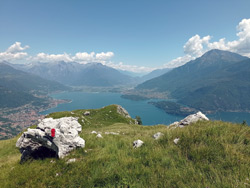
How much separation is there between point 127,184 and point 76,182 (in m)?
2.20

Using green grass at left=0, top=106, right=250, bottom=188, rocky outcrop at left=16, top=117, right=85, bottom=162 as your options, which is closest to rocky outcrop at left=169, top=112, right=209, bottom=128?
green grass at left=0, top=106, right=250, bottom=188

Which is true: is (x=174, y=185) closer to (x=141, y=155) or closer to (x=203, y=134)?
(x=141, y=155)

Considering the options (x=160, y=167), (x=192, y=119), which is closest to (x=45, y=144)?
(x=160, y=167)

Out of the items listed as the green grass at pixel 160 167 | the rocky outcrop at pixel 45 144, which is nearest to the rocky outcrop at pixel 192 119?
the green grass at pixel 160 167

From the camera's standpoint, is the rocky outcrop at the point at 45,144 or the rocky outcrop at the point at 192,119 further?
the rocky outcrop at the point at 192,119

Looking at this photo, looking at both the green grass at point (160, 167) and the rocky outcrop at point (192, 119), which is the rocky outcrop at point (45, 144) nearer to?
the green grass at point (160, 167)

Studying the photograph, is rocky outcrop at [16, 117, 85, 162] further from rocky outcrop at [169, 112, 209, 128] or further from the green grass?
rocky outcrop at [169, 112, 209, 128]

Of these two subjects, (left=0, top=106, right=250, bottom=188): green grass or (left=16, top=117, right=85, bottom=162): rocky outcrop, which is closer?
(left=0, top=106, right=250, bottom=188): green grass

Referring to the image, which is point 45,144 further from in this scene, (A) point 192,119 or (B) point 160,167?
(A) point 192,119

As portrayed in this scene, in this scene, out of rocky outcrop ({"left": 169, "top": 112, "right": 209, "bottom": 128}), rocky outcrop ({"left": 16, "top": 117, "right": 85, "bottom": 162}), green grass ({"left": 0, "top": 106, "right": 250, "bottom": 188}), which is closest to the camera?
green grass ({"left": 0, "top": 106, "right": 250, "bottom": 188})

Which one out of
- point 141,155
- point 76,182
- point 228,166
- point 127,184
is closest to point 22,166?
point 76,182

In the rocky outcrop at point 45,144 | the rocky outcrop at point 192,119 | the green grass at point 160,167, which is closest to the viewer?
the green grass at point 160,167

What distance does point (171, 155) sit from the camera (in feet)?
19.5

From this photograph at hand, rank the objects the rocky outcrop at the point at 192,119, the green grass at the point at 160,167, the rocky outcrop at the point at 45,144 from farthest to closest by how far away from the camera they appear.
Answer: the rocky outcrop at the point at 192,119 → the rocky outcrop at the point at 45,144 → the green grass at the point at 160,167
